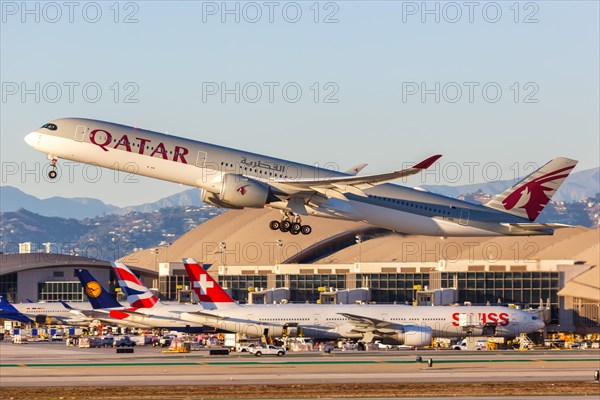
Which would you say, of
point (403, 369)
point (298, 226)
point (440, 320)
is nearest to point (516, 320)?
point (440, 320)

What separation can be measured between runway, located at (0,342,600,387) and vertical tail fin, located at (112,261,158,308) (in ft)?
30.1

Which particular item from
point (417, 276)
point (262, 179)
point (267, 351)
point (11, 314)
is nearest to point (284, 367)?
point (267, 351)

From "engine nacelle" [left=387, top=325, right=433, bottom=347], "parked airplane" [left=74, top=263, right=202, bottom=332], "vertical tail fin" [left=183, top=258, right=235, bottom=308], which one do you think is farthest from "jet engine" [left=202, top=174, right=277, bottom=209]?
"parked airplane" [left=74, top=263, right=202, bottom=332]

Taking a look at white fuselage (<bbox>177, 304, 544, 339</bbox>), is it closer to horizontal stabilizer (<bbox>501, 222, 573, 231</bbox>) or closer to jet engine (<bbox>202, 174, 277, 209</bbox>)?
horizontal stabilizer (<bbox>501, 222, 573, 231</bbox>)

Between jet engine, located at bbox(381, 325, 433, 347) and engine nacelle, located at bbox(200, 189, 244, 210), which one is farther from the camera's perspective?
jet engine, located at bbox(381, 325, 433, 347)

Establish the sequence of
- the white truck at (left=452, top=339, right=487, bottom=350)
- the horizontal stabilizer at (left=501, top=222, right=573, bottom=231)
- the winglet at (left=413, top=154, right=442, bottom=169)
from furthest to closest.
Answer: the white truck at (left=452, top=339, right=487, bottom=350) < the horizontal stabilizer at (left=501, top=222, right=573, bottom=231) < the winglet at (left=413, top=154, right=442, bottom=169)

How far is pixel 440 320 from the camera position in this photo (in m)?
111

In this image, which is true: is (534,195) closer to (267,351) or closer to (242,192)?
(267,351)

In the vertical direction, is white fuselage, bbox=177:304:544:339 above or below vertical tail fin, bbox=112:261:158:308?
below

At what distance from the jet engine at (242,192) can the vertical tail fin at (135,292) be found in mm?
43712

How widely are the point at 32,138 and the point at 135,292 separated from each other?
43.7 metres

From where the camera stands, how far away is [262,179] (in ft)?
255

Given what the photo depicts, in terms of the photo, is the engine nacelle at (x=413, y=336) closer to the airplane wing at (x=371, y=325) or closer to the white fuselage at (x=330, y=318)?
the airplane wing at (x=371, y=325)

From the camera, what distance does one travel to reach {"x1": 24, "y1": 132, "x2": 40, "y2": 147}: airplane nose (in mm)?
77363
